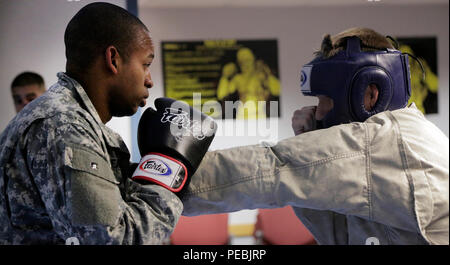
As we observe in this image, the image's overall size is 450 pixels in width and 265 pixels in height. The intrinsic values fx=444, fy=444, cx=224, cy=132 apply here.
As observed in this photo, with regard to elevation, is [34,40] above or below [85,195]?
above

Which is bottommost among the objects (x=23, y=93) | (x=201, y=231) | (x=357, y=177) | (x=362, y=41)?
(x=201, y=231)

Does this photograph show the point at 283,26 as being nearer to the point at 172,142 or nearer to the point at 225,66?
the point at 225,66

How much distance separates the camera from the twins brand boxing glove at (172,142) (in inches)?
37.5

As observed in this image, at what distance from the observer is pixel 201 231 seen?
2877mm

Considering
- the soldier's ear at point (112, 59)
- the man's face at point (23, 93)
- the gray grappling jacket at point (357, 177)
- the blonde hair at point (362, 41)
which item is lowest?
the gray grappling jacket at point (357, 177)

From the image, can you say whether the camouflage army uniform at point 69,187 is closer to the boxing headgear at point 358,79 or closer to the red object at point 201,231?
the boxing headgear at point 358,79

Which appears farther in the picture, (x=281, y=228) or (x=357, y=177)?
(x=281, y=228)

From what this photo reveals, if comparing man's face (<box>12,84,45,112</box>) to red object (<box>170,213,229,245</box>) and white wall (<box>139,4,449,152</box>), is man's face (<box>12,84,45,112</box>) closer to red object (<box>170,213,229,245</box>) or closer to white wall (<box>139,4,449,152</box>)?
white wall (<box>139,4,449,152</box>)

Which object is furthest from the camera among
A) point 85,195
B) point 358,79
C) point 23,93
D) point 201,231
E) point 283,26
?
point 283,26

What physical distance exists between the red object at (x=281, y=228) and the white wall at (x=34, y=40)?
183cm

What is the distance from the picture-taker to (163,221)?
A: 0.91m

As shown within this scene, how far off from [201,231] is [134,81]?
2025mm

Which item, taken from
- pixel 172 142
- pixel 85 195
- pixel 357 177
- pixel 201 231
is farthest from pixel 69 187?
pixel 201 231

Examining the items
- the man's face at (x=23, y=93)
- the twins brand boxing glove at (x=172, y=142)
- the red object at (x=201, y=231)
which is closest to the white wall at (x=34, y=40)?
the man's face at (x=23, y=93)
